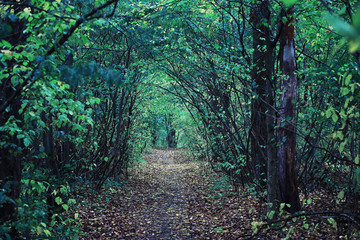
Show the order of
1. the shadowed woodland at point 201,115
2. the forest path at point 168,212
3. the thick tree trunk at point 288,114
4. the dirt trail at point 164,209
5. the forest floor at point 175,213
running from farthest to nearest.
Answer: the dirt trail at point 164,209, the forest path at point 168,212, the forest floor at point 175,213, the thick tree trunk at point 288,114, the shadowed woodland at point 201,115

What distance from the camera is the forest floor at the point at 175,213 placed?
5.71 m

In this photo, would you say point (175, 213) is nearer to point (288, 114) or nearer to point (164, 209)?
point (164, 209)

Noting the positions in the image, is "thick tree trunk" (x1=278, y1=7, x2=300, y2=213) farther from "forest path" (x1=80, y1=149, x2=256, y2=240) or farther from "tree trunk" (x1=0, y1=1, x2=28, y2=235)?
"tree trunk" (x1=0, y1=1, x2=28, y2=235)

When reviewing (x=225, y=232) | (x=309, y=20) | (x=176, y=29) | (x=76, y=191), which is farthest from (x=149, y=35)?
(x=225, y=232)

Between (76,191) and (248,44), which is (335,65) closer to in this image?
(248,44)

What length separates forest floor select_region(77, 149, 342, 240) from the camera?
5.71m

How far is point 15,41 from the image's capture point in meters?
3.88

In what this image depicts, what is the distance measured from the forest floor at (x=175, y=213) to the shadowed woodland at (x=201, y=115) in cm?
5

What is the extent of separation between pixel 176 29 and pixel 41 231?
6.37 m

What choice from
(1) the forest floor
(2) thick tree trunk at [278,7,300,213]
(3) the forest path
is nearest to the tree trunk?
(1) the forest floor

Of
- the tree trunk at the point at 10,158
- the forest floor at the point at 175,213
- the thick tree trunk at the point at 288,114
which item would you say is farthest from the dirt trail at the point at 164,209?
the tree trunk at the point at 10,158

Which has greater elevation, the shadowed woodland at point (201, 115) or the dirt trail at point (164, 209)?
the shadowed woodland at point (201, 115)

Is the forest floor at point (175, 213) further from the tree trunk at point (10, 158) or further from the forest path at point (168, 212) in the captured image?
the tree trunk at point (10, 158)

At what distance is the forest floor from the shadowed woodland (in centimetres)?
5
